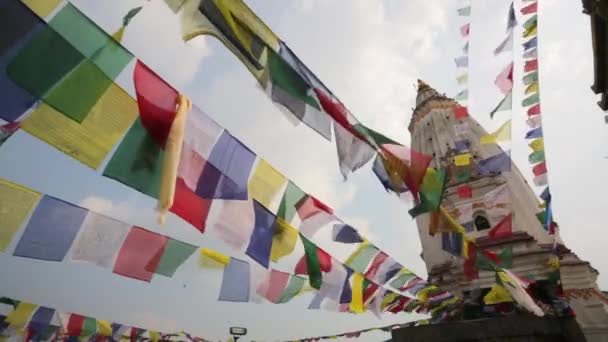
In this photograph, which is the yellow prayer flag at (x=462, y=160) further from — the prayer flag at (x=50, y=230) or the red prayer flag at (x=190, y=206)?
the prayer flag at (x=50, y=230)

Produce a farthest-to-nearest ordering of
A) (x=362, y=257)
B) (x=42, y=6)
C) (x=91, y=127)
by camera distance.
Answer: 1. (x=362, y=257)
2. (x=91, y=127)
3. (x=42, y=6)

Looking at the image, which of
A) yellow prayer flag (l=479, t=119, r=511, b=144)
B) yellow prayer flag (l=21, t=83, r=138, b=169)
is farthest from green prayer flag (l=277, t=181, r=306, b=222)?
yellow prayer flag (l=479, t=119, r=511, b=144)

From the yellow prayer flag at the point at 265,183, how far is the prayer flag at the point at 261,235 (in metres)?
0.13

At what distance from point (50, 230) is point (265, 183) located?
2.47m

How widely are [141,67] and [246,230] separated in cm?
248

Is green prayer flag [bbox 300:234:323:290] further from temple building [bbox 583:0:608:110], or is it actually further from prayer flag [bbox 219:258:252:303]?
temple building [bbox 583:0:608:110]

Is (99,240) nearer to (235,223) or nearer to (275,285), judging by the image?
(235,223)

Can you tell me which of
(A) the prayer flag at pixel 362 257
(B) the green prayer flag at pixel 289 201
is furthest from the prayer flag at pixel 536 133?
(B) the green prayer flag at pixel 289 201

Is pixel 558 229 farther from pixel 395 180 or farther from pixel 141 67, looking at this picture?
pixel 141 67

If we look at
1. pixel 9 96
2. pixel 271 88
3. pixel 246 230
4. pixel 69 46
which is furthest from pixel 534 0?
pixel 9 96

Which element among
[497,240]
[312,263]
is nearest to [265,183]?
[312,263]

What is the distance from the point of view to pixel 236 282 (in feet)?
20.3

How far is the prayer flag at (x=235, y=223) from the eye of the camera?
4836 mm

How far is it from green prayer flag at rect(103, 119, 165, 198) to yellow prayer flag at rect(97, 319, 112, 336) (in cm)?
897
